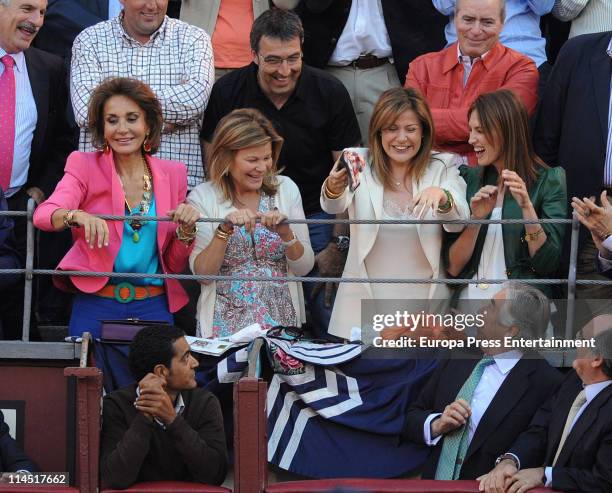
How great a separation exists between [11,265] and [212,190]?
3.80 feet

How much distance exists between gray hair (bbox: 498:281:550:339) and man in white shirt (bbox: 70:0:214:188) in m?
2.30

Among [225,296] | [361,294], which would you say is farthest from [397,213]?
[225,296]

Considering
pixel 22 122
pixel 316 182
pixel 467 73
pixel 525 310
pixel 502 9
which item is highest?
pixel 502 9

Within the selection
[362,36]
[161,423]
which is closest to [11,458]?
[161,423]

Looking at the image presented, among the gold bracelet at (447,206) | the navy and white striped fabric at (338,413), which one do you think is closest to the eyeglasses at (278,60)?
the gold bracelet at (447,206)

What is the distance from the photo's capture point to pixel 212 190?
907 cm

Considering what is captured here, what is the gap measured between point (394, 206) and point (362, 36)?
5.68ft

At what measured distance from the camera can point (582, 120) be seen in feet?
30.5

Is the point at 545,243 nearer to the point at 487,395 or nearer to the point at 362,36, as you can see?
the point at 487,395

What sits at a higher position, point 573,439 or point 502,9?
point 502,9

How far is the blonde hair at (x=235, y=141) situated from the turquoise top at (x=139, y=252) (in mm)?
422

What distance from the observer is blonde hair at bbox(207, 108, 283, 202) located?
29.5 ft

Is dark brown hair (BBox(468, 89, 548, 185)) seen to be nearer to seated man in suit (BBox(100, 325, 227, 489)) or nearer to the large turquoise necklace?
the large turquoise necklace

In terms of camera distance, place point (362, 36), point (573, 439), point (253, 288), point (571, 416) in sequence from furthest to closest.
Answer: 1. point (362, 36)
2. point (253, 288)
3. point (571, 416)
4. point (573, 439)
